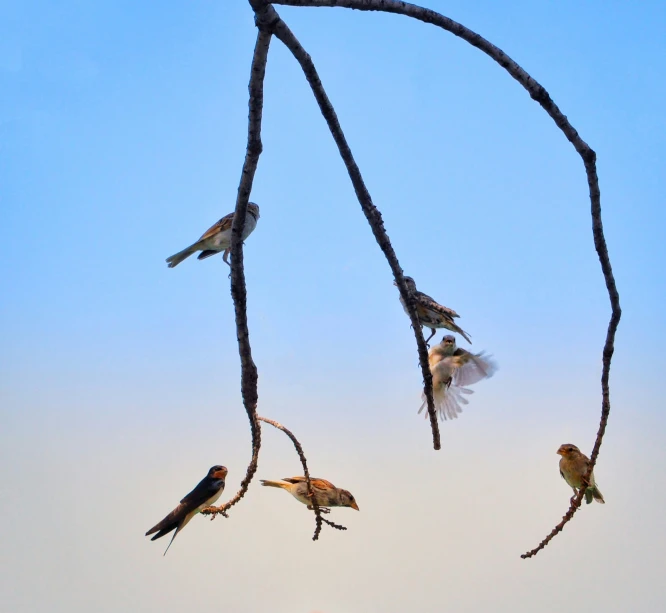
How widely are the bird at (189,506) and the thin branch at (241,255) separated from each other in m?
0.97

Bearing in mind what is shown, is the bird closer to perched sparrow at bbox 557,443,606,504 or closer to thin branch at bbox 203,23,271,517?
thin branch at bbox 203,23,271,517

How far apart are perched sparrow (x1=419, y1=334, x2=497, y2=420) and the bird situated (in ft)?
6.05

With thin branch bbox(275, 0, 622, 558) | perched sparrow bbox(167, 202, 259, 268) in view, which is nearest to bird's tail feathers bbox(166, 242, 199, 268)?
perched sparrow bbox(167, 202, 259, 268)

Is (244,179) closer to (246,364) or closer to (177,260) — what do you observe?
(246,364)

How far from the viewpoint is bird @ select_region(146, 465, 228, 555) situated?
483cm

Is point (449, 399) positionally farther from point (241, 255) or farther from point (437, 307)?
point (241, 255)

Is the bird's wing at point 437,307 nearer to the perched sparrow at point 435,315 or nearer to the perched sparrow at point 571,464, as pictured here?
the perched sparrow at point 435,315

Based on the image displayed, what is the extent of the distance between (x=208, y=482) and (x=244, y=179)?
360cm

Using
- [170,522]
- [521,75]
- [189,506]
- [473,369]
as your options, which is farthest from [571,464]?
[521,75]

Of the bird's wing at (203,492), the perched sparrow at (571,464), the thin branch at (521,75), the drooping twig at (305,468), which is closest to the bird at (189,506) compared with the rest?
the bird's wing at (203,492)

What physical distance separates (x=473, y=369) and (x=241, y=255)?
Answer: 2982 mm

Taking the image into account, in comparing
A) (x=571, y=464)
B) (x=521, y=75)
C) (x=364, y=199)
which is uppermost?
(x=571, y=464)

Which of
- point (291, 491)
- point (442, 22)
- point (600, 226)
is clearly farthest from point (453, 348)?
point (442, 22)

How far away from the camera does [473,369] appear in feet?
18.6
